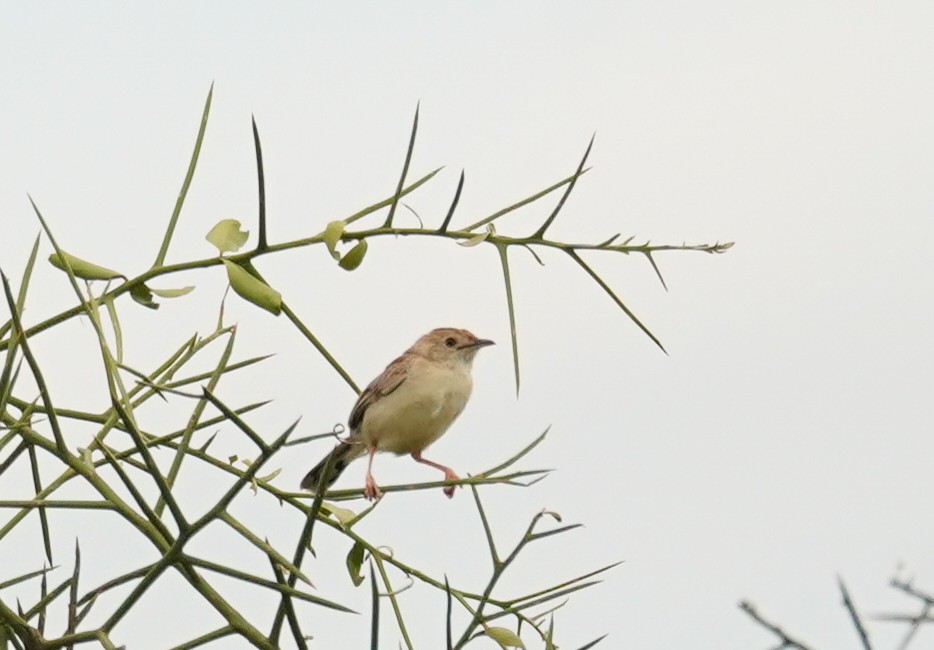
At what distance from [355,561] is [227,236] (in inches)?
26.1

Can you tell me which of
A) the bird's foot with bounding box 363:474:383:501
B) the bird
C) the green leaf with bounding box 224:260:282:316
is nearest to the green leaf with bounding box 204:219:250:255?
the green leaf with bounding box 224:260:282:316

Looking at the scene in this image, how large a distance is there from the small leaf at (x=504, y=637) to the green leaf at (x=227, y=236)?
0.74 metres

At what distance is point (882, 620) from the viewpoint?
Result: 4.25 ft

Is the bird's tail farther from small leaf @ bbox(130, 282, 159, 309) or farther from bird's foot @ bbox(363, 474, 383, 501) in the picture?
small leaf @ bbox(130, 282, 159, 309)

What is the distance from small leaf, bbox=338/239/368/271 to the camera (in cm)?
249

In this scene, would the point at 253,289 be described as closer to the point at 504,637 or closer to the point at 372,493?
the point at 504,637

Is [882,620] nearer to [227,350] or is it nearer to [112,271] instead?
[227,350]

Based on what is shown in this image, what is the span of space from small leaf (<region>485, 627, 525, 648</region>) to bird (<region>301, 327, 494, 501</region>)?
10.1ft

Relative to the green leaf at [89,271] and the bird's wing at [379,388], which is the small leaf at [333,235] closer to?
the green leaf at [89,271]

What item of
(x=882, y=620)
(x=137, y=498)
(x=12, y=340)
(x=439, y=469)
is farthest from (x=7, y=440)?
(x=439, y=469)

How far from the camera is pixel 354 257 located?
2502mm

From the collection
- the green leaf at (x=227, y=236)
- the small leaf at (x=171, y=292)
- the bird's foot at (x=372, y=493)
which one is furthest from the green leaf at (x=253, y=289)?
the bird's foot at (x=372, y=493)

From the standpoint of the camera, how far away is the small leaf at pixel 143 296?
8.64ft

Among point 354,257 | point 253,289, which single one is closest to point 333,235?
point 354,257
